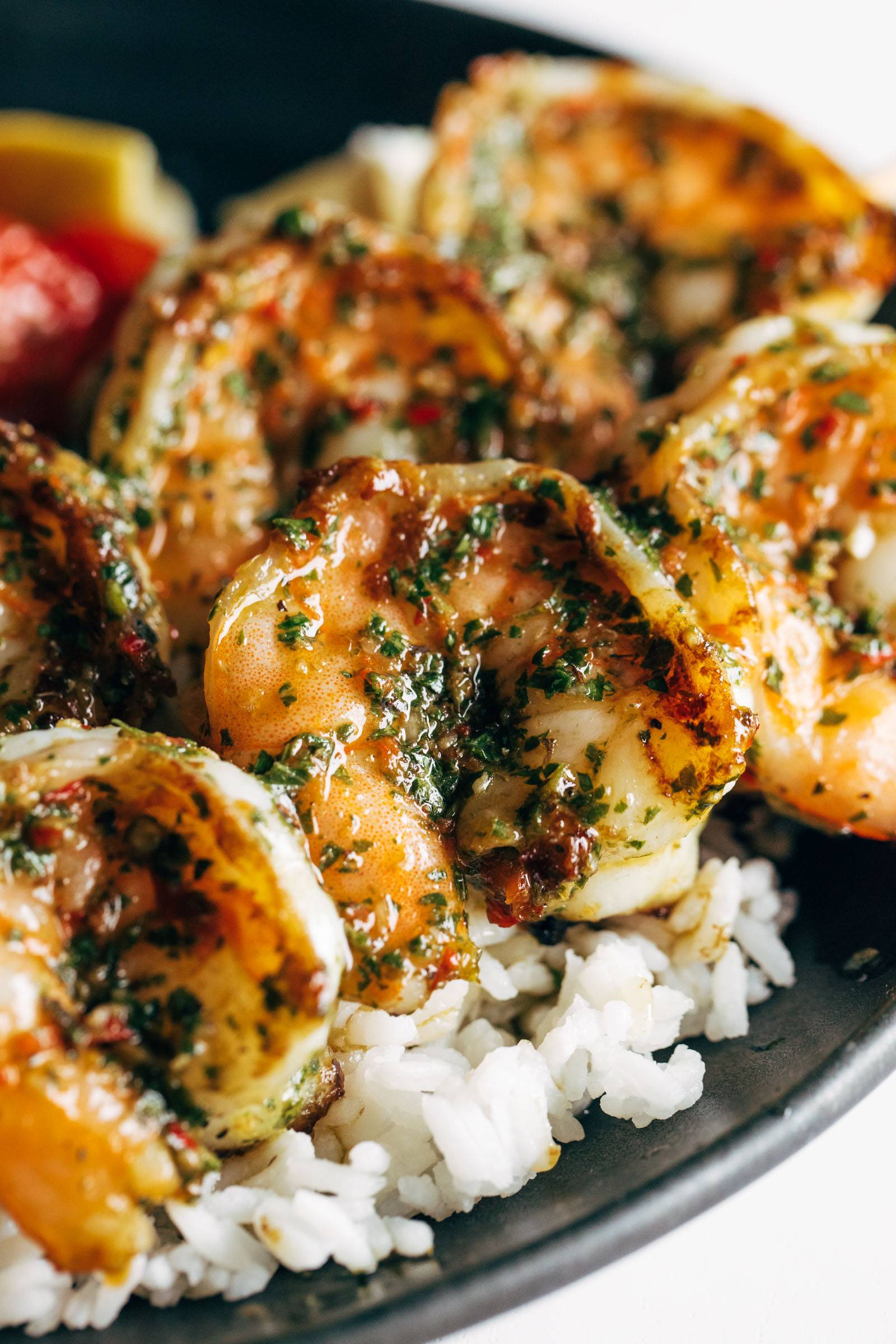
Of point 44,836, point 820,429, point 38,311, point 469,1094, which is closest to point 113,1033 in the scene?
point 44,836

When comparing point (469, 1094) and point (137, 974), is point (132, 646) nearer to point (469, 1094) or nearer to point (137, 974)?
point (137, 974)

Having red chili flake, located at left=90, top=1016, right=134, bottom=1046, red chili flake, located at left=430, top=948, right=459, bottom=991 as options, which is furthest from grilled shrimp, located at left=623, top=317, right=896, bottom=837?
red chili flake, located at left=90, top=1016, right=134, bottom=1046

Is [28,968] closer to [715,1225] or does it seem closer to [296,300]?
[715,1225]

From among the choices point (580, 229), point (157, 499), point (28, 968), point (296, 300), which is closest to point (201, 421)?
point (157, 499)

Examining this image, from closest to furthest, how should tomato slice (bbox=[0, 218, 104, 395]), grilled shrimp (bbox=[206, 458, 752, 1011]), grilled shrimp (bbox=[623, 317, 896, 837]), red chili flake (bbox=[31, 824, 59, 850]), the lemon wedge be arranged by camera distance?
red chili flake (bbox=[31, 824, 59, 850])
grilled shrimp (bbox=[206, 458, 752, 1011])
grilled shrimp (bbox=[623, 317, 896, 837])
tomato slice (bbox=[0, 218, 104, 395])
the lemon wedge

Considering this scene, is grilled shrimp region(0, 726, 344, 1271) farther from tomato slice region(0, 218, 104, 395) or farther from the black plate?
tomato slice region(0, 218, 104, 395)
